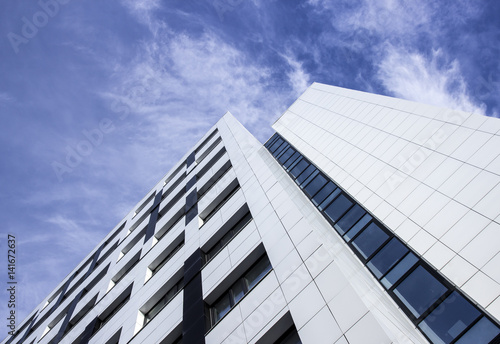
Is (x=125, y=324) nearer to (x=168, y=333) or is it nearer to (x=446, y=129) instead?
(x=168, y=333)

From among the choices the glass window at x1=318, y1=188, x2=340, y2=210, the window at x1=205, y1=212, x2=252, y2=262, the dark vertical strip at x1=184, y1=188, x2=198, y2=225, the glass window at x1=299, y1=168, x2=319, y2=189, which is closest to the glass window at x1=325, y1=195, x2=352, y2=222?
the glass window at x1=318, y1=188, x2=340, y2=210

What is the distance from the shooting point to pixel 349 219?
15148 mm

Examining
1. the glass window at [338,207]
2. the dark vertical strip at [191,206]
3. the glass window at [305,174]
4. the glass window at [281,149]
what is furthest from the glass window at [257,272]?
the glass window at [281,149]

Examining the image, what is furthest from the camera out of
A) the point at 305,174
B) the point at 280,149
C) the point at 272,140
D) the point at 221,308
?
the point at 272,140

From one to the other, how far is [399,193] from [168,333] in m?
11.1

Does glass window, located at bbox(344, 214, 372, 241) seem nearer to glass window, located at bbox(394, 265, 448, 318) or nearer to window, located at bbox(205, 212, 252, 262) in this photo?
glass window, located at bbox(394, 265, 448, 318)

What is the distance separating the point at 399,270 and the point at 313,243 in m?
3.81

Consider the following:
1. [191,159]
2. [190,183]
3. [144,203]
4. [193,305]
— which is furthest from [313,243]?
[144,203]

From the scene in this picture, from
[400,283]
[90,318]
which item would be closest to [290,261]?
[400,283]

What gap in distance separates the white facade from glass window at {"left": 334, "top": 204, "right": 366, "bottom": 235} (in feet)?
1.52

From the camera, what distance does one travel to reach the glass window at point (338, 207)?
625 inches

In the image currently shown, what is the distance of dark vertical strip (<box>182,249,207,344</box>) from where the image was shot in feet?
35.7

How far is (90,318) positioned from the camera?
19.0 meters

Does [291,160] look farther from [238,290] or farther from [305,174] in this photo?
[238,290]
